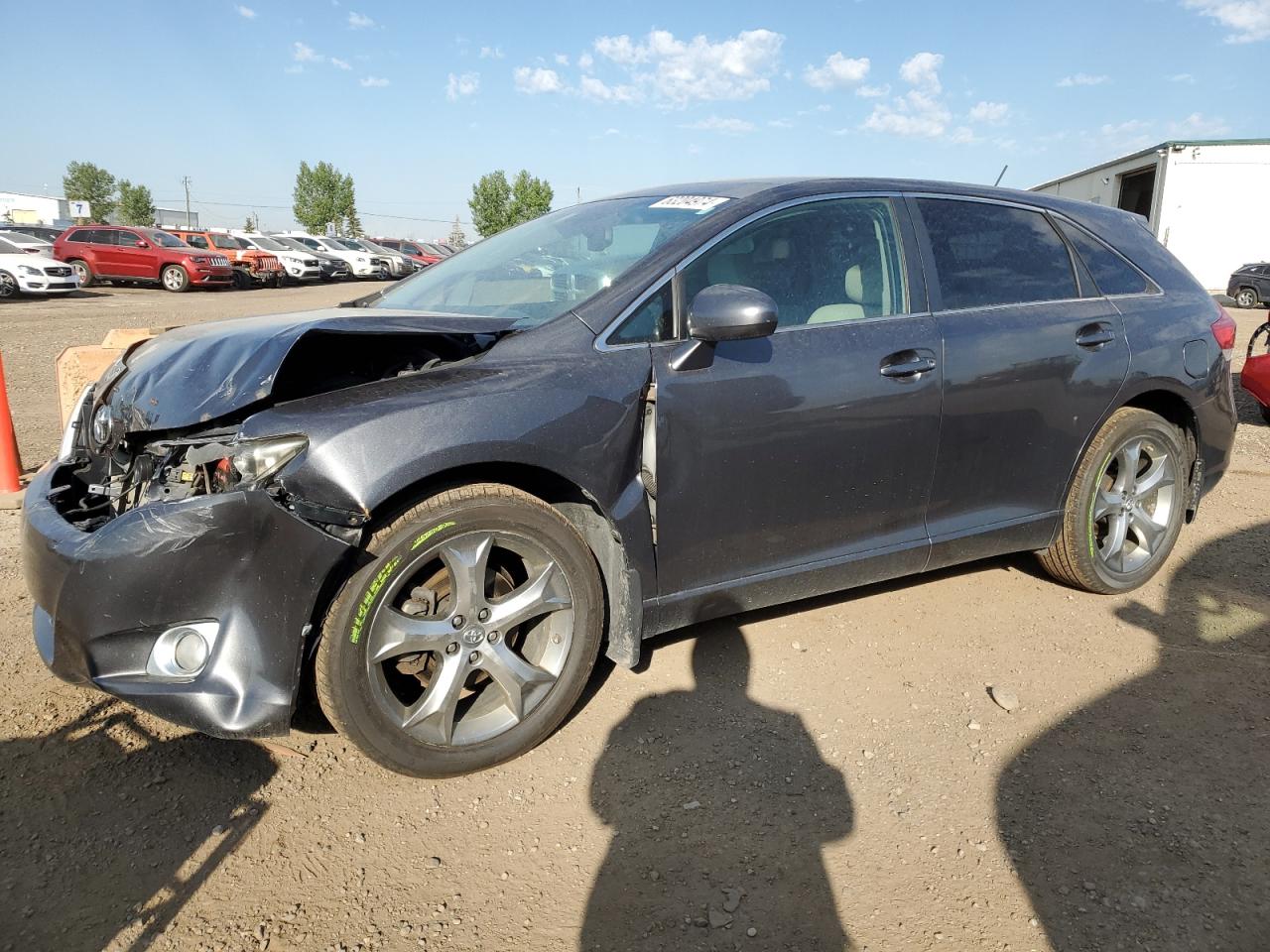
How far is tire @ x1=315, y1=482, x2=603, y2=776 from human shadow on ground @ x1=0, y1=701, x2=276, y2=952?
0.46 meters

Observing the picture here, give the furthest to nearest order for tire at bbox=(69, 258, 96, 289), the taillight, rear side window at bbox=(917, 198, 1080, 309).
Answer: tire at bbox=(69, 258, 96, 289), the taillight, rear side window at bbox=(917, 198, 1080, 309)

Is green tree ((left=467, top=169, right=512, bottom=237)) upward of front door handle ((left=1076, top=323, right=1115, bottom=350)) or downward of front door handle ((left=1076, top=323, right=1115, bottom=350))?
upward

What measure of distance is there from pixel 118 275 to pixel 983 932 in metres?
28.6

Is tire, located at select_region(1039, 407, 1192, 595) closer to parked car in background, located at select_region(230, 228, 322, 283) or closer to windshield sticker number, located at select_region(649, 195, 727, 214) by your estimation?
windshield sticker number, located at select_region(649, 195, 727, 214)

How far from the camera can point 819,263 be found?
10.5 feet

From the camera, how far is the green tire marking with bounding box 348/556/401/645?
7.80 feet

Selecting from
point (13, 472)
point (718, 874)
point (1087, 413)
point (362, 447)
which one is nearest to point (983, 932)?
point (718, 874)

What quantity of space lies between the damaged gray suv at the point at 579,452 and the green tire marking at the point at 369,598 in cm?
1

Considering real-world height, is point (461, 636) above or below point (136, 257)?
below

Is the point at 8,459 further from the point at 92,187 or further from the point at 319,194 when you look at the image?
the point at 92,187

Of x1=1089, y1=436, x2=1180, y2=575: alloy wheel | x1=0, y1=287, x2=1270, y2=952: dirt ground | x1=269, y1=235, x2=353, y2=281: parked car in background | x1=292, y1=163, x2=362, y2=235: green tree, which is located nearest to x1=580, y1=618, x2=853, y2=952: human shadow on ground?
x1=0, y1=287, x2=1270, y2=952: dirt ground

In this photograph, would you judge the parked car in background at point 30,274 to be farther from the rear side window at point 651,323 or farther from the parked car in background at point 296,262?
the rear side window at point 651,323

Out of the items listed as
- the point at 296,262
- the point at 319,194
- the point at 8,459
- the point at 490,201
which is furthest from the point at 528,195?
the point at 8,459

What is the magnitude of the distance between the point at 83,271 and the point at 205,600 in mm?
27492
